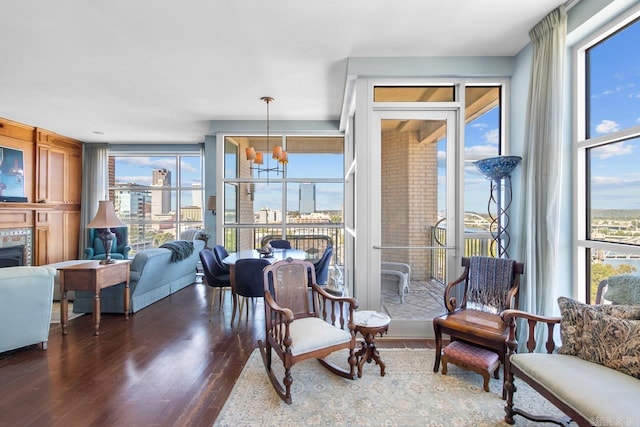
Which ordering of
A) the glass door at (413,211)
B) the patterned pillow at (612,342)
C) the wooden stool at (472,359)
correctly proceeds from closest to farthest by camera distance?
1. the patterned pillow at (612,342)
2. the wooden stool at (472,359)
3. the glass door at (413,211)

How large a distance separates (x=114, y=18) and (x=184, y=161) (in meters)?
4.77

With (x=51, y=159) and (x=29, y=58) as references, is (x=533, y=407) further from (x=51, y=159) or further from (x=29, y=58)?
(x=51, y=159)

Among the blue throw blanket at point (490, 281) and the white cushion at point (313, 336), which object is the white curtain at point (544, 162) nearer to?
the blue throw blanket at point (490, 281)

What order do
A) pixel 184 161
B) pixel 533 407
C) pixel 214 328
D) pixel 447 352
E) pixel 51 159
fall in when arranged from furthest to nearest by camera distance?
pixel 184 161 → pixel 51 159 → pixel 214 328 → pixel 447 352 → pixel 533 407

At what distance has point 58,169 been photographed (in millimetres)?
5973

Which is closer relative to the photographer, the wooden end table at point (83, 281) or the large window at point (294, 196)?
the wooden end table at point (83, 281)

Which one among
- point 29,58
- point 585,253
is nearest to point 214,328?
point 29,58

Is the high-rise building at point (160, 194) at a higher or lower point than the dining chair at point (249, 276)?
higher

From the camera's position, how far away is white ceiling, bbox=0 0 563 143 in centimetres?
233

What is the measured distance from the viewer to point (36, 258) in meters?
5.45

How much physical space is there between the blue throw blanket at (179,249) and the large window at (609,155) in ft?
15.4

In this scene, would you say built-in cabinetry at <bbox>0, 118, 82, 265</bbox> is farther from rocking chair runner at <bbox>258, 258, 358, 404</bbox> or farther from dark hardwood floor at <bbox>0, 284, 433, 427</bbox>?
rocking chair runner at <bbox>258, 258, 358, 404</bbox>

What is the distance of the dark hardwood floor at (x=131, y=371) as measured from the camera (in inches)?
76.4

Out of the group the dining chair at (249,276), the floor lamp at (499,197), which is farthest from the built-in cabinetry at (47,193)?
the floor lamp at (499,197)
